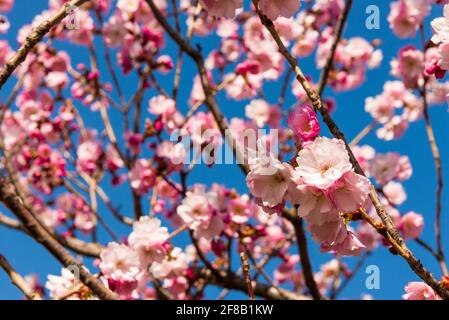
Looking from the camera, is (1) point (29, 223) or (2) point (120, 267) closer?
(1) point (29, 223)

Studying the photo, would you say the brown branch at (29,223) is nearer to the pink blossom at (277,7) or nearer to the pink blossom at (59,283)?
the pink blossom at (59,283)

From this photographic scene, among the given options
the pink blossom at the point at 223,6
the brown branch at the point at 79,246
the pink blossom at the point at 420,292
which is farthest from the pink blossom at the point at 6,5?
the pink blossom at the point at 420,292

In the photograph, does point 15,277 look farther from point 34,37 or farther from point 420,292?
point 420,292

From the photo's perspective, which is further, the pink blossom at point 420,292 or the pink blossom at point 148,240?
the pink blossom at point 148,240

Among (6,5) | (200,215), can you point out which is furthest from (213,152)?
(6,5)

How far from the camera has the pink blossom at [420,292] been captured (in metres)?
2.05

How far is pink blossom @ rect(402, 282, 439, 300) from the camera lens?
205 centimetres

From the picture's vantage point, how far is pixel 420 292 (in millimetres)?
2055

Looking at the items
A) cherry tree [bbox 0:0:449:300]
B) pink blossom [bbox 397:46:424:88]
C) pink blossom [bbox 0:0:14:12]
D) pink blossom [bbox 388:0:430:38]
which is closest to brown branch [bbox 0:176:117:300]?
cherry tree [bbox 0:0:449:300]

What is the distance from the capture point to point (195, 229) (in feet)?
12.6

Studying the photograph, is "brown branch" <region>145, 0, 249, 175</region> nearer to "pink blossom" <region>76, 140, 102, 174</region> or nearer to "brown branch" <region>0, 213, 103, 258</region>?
"brown branch" <region>0, 213, 103, 258</region>

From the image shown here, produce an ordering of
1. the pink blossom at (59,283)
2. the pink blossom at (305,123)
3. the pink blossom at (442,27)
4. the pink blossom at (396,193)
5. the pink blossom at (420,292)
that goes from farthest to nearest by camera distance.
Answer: the pink blossom at (396,193) → the pink blossom at (59,283) → the pink blossom at (420,292) → the pink blossom at (442,27) → the pink blossom at (305,123)
